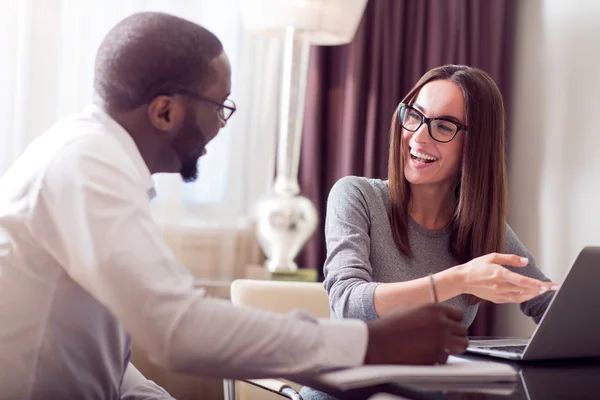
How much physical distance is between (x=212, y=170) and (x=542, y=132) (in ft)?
4.50

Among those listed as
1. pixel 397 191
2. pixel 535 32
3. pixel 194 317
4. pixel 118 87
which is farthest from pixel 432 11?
pixel 194 317

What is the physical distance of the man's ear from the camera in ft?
3.68

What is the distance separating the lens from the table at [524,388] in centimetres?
95

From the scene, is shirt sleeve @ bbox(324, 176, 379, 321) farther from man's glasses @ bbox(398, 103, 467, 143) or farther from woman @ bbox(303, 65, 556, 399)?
man's glasses @ bbox(398, 103, 467, 143)

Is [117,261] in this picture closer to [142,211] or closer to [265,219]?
[142,211]

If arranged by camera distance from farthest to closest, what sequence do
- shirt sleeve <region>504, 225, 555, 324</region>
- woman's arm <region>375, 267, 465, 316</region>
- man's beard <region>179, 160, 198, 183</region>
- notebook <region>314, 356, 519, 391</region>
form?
shirt sleeve <region>504, 225, 555, 324</region>, woman's arm <region>375, 267, 465, 316</region>, man's beard <region>179, 160, 198, 183</region>, notebook <region>314, 356, 519, 391</region>

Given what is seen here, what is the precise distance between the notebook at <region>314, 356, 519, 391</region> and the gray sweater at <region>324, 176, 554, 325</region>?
0.60 m

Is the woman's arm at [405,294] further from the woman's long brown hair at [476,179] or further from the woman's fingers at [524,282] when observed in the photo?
the woman's long brown hair at [476,179]

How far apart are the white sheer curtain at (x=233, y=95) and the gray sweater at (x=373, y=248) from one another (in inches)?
51.0

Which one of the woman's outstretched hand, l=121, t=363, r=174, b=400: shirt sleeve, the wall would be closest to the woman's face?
the woman's outstretched hand

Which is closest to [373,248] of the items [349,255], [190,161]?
[349,255]

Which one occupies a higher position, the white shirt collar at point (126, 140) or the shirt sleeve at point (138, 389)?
the white shirt collar at point (126, 140)

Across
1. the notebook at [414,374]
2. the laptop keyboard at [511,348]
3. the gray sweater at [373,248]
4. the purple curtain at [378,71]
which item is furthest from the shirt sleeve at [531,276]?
the purple curtain at [378,71]

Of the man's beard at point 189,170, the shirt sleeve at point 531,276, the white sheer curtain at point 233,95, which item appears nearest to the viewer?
the man's beard at point 189,170
